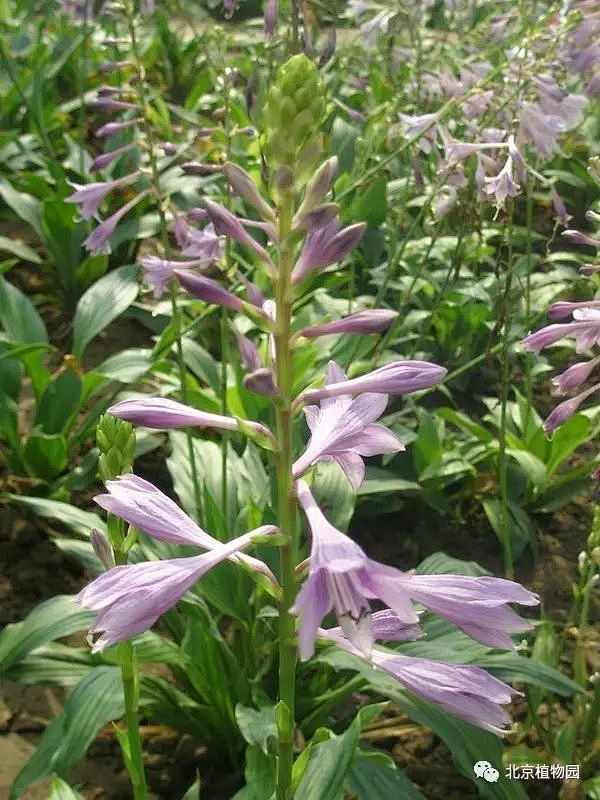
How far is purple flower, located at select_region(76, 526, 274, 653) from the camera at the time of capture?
3.36 feet

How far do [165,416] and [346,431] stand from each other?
25 centimetres

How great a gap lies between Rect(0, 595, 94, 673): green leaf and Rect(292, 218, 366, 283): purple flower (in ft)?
4.58

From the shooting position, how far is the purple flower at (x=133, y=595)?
103 cm

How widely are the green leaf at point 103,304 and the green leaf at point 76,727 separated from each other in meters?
1.83

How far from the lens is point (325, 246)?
3.83 feet

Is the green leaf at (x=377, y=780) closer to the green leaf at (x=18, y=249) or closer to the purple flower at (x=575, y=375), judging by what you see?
the purple flower at (x=575, y=375)

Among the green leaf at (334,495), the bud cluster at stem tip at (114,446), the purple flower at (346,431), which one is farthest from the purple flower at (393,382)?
the green leaf at (334,495)

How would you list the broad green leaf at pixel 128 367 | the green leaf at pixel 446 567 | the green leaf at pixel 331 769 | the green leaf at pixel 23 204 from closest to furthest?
1. the green leaf at pixel 331 769
2. the green leaf at pixel 446 567
3. the broad green leaf at pixel 128 367
4. the green leaf at pixel 23 204

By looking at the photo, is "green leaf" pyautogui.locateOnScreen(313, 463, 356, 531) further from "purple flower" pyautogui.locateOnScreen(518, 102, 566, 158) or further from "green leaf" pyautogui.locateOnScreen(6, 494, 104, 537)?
"purple flower" pyautogui.locateOnScreen(518, 102, 566, 158)

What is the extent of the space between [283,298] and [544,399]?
3.30 metres

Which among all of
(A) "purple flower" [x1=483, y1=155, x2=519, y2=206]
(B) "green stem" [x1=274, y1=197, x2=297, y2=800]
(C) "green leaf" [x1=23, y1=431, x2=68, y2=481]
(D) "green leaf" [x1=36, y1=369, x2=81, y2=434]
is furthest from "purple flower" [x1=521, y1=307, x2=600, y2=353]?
(D) "green leaf" [x1=36, y1=369, x2=81, y2=434]

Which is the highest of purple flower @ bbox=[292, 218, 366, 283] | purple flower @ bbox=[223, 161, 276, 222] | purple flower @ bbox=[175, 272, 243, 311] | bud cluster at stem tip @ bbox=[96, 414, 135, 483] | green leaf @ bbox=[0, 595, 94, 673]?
purple flower @ bbox=[223, 161, 276, 222]

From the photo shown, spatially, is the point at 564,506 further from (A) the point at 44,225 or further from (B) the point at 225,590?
(A) the point at 44,225

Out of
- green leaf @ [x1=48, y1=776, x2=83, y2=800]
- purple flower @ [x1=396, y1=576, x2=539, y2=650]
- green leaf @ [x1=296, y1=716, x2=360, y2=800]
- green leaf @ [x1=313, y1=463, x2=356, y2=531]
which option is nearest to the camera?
purple flower @ [x1=396, y1=576, x2=539, y2=650]
